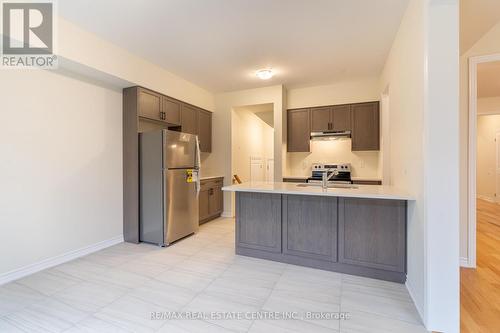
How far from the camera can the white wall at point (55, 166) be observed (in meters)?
2.40

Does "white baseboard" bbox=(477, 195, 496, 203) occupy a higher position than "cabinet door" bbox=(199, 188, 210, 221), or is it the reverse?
"cabinet door" bbox=(199, 188, 210, 221)

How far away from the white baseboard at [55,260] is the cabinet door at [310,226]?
8.34 ft

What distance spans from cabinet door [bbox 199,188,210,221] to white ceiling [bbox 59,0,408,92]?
7.26 ft

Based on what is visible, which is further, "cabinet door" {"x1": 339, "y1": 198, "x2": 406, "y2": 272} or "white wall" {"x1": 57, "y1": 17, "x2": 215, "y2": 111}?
"white wall" {"x1": 57, "y1": 17, "x2": 215, "y2": 111}

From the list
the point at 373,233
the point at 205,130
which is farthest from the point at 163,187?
the point at 373,233

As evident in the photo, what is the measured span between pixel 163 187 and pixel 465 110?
4013 mm

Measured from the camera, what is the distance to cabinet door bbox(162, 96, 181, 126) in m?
3.85

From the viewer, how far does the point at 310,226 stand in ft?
8.82

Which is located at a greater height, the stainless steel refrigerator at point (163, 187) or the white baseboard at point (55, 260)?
the stainless steel refrigerator at point (163, 187)

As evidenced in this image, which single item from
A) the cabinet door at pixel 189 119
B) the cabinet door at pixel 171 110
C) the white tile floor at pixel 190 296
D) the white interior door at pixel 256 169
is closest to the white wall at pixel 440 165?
the white tile floor at pixel 190 296

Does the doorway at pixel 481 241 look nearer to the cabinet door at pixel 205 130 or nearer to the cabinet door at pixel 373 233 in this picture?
the cabinet door at pixel 373 233

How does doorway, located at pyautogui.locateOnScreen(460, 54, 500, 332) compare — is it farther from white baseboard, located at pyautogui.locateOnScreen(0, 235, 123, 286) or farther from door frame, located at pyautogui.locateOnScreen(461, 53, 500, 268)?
white baseboard, located at pyautogui.locateOnScreen(0, 235, 123, 286)

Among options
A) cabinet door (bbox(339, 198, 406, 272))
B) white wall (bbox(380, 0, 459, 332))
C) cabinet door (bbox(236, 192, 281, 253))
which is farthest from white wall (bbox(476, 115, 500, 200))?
cabinet door (bbox(236, 192, 281, 253))

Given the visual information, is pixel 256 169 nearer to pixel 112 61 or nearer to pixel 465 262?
pixel 112 61
